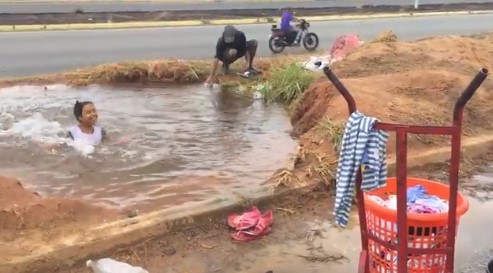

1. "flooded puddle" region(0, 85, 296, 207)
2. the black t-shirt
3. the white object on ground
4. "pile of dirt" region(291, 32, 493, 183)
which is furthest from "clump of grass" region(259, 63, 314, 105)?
the white object on ground

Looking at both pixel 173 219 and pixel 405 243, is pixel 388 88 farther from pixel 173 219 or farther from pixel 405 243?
pixel 405 243

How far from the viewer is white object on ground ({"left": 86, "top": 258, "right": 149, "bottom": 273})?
4.70 m

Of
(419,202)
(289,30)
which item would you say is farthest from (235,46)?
(419,202)

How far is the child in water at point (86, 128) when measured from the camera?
318 inches

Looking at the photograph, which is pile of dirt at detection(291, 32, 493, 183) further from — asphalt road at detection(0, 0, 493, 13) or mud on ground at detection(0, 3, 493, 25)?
asphalt road at detection(0, 0, 493, 13)

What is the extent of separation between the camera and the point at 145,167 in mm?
7531

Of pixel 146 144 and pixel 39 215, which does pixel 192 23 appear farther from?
pixel 39 215

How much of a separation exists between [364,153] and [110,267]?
6.50 ft

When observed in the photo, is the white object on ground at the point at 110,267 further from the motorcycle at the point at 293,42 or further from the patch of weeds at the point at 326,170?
the motorcycle at the point at 293,42

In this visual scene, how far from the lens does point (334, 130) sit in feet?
24.5

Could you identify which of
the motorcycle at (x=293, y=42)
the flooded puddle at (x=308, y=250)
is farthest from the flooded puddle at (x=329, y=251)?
the motorcycle at (x=293, y=42)

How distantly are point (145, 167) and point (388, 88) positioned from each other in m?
3.09

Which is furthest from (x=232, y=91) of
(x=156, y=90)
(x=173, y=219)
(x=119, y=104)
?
(x=173, y=219)

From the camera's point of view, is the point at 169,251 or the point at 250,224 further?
the point at 250,224
